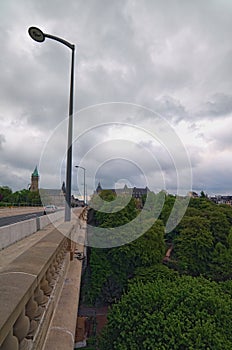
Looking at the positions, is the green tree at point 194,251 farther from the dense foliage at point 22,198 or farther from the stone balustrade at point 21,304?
the dense foliage at point 22,198

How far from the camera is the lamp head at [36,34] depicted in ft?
28.3

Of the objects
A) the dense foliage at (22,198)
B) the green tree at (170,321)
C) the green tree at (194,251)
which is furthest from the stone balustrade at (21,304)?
the dense foliage at (22,198)

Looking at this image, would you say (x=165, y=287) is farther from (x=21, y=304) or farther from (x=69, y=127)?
(x=21, y=304)

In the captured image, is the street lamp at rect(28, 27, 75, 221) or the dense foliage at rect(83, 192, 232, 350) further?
the dense foliage at rect(83, 192, 232, 350)

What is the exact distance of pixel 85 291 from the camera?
91.1ft

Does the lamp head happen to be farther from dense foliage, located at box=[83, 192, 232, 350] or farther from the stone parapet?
dense foliage, located at box=[83, 192, 232, 350]

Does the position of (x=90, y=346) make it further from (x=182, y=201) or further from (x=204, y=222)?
(x=182, y=201)

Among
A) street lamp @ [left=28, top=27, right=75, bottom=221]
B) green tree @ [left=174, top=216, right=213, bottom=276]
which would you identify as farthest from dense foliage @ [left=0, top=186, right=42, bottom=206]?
street lamp @ [left=28, top=27, right=75, bottom=221]

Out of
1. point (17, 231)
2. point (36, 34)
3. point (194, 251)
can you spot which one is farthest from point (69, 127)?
point (194, 251)

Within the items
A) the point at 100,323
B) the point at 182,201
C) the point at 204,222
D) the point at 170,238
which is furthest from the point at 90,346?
the point at 182,201

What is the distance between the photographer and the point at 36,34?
29.1ft

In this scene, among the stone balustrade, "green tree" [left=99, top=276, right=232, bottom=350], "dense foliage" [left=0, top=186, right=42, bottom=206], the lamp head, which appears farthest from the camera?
"dense foliage" [left=0, top=186, right=42, bottom=206]

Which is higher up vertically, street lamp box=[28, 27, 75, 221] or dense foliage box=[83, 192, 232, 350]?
street lamp box=[28, 27, 75, 221]

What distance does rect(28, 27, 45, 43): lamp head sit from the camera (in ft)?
28.3
